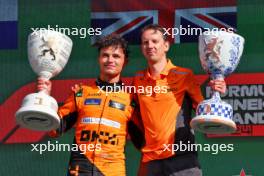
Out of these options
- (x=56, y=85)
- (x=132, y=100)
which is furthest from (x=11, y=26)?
(x=132, y=100)

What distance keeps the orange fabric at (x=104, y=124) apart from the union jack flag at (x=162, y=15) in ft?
2.88

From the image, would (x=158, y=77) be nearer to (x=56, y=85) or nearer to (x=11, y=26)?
(x=56, y=85)

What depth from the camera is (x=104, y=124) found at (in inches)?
127

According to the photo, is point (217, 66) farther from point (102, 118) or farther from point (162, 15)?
point (162, 15)

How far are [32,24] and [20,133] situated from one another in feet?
2.29

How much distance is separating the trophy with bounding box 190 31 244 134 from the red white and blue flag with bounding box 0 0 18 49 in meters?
1.48

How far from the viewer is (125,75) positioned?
13.6 feet

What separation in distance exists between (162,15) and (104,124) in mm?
1126

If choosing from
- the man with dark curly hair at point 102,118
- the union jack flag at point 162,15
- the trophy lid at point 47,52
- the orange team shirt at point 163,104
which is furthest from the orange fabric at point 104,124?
the union jack flag at point 162,15

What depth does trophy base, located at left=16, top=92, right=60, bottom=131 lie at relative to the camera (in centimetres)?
319
